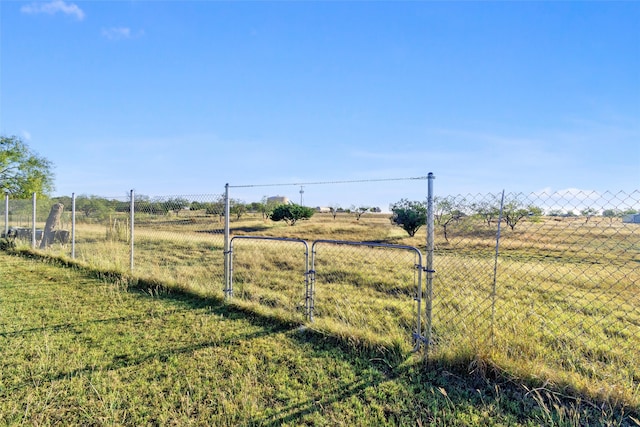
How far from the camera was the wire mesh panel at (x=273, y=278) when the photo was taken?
4719 millimetres

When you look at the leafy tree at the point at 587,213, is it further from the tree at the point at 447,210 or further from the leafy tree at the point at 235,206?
the leafy tree at the point at 235,206

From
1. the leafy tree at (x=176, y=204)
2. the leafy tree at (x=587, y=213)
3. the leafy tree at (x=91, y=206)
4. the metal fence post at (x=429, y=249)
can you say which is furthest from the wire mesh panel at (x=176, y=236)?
the leafy tree at (x=587, y=213)

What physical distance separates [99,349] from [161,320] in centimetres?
92

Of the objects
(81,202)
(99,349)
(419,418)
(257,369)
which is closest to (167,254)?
(81,202)

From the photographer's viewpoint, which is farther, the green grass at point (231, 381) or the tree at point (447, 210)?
the tree at point (447, 210)

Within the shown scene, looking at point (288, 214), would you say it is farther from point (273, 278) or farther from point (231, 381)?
point (231, 381)

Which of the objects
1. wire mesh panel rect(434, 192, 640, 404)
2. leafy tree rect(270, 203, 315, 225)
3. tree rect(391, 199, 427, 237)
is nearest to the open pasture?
wire mesh panel rect(434, 192, 640, 404)

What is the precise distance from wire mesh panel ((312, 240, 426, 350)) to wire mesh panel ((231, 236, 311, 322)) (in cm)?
32

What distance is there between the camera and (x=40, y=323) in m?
4.11

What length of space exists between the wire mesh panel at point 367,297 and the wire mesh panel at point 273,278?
1.04ft

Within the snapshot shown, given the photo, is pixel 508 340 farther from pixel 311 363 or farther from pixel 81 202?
pixel 81 202

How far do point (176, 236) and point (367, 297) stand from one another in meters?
4.25

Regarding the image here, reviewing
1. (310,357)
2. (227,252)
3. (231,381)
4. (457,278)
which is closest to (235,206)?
(227,252)

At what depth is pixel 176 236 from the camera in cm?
705
